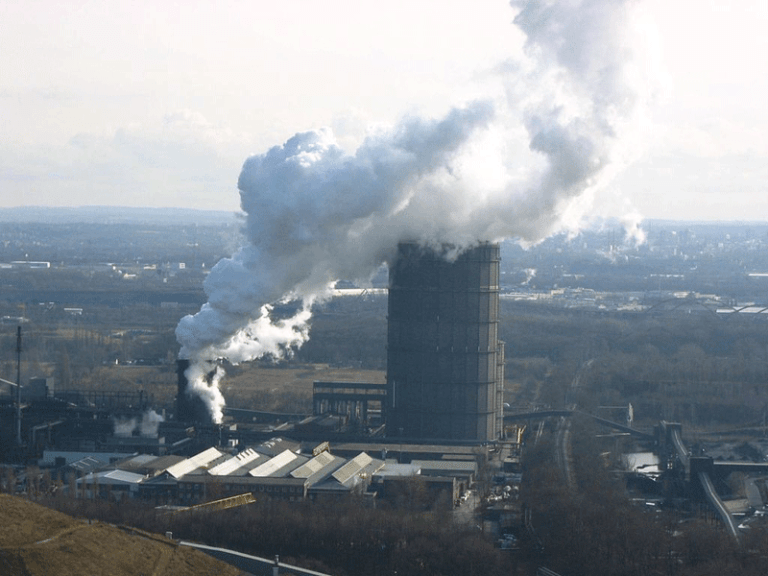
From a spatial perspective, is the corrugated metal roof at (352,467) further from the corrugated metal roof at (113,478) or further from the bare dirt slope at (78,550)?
the bare dirt slope at (78,550)

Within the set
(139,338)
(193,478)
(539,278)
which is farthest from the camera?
(539,278)

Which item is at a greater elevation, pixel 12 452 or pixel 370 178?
pixel 370 178

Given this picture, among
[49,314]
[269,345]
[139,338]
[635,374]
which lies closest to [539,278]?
[49,314]

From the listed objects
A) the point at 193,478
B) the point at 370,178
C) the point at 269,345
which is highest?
the point at 370,178

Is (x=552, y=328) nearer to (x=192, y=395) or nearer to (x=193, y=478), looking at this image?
(x=192, y=395)

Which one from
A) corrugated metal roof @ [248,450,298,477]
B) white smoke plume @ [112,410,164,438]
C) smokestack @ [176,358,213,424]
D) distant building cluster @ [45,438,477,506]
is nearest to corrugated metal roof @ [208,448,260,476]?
distant building cluster @ [45,438,477,506]

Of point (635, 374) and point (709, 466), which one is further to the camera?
point (635, 374)

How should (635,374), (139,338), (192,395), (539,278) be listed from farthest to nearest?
(539,278) < (139,338) < (635,374) < (192,395)

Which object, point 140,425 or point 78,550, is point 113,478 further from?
point 78,550
